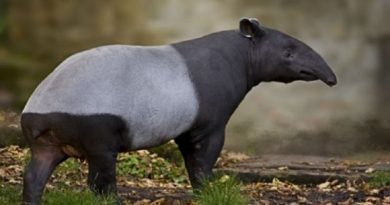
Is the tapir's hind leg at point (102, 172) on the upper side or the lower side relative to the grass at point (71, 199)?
upper

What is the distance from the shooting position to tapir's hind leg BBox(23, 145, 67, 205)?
6738 millimetres

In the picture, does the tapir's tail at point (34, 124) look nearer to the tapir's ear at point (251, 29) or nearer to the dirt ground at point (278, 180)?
the dirt ground at point (278, 180)

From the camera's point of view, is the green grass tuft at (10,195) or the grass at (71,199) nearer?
the grass at (71,199)

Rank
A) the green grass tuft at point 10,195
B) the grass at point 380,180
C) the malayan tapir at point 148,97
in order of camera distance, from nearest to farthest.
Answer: the malayan tapir at point 148,97
the green grass tuft at point 10,195
the grass at point 380,180

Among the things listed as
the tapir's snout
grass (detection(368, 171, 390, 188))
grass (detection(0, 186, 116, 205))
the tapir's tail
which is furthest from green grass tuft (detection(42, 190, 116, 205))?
grass (detection(368, 171, 390, 188))

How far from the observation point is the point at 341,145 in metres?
11.7

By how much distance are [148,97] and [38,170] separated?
93 centimetres

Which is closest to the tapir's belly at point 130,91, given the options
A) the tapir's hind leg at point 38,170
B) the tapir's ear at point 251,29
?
the tapir's hind leg at point 38,170

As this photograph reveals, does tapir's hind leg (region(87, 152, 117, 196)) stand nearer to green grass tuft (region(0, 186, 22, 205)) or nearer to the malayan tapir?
the malayan tapir

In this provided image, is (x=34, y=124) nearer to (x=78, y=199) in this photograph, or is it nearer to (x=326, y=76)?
(x=78, y=199)

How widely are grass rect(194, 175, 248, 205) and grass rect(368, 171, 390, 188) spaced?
253 cm

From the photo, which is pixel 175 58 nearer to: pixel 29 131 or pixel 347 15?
pixel 29 131

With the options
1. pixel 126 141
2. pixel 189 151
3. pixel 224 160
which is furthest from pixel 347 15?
pixel 126 141

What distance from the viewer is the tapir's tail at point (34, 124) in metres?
6.49
